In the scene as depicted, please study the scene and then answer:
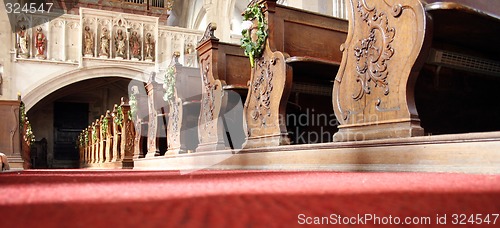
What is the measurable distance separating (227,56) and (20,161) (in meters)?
4.86

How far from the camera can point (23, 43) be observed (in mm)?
12172

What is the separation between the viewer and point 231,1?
1319 cm

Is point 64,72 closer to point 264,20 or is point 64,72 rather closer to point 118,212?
point 264,20

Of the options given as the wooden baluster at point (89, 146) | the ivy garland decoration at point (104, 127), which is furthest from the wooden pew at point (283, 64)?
the wooden baluster at point (89, 146)

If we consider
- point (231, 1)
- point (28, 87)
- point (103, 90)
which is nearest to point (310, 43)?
point (231, 1)

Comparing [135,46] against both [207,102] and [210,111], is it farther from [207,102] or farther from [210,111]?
[210,111]

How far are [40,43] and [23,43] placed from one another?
1.37ft

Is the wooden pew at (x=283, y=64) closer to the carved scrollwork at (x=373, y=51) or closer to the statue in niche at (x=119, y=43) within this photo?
the carved scrollwork at (x=373, y=51)

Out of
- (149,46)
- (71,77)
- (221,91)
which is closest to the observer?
(221,91)

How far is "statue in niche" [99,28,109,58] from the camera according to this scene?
13.0m

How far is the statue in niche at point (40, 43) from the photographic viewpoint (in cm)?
1229

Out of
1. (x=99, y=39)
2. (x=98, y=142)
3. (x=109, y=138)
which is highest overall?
(x=99, y=39)

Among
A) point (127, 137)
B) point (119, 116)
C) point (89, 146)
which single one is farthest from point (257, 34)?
point (89, 146)

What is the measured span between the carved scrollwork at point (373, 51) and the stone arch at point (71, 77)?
38.2 ft
